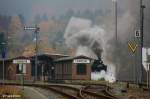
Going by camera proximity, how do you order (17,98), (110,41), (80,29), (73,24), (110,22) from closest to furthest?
(17,98)
(110,41)
(110,22)
(80,29)
(73,24)

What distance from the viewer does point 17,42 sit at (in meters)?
120

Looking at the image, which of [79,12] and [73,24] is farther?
[79,12]

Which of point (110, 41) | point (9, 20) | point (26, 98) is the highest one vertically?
point (9, 20)

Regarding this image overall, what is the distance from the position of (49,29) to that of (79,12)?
1137 cm

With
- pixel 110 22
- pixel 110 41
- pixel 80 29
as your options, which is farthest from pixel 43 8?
pixel 110 41

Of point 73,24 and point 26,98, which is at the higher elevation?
point 73,24

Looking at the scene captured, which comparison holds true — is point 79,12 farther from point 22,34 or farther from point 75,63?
point 75,63

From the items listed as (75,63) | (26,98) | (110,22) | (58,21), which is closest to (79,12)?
(58,21)

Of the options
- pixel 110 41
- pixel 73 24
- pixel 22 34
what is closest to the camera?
pixel 110 41

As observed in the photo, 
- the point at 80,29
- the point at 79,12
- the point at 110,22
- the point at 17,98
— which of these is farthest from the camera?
the point at 79,12

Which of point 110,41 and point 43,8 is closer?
point 110,41

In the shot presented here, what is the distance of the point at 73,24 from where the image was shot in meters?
108

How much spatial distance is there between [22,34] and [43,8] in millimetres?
10505

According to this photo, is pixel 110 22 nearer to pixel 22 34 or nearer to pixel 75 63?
pixel 75 63
